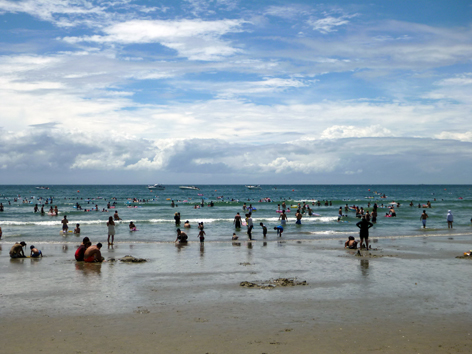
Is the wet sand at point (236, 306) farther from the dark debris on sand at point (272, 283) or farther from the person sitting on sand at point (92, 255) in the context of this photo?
the person sitting on sand at point (92, 255)

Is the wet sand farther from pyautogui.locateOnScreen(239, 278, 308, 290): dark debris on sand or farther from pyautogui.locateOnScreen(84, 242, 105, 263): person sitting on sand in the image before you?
pyautogui.locateOnScreen(84, 242, 105, 263): person sitting on sand

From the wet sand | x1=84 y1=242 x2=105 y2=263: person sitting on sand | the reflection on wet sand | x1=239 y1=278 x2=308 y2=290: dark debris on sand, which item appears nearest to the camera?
the wet sand

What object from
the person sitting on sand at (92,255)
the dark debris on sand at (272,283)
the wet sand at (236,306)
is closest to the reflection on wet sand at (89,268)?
the wet sand at (236,306)

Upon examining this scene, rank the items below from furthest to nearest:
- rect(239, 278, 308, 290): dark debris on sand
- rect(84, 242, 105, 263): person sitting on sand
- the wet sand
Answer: rect(84, 242, 105, 263): person sitting on sand < rect(239, 278, 308, 290): dark debris on sand < the wet sand

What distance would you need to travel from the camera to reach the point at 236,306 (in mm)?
12508

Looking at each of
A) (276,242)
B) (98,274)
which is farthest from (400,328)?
(276,242)

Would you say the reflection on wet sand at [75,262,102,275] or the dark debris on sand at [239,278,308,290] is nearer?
the dark debris on sand at [239,278,308,290]

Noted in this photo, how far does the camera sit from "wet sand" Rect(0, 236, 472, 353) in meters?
9.57

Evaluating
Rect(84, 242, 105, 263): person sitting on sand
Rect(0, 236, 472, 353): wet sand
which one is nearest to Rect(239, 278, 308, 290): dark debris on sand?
Rect(0, 236, 472, 353): wet sand

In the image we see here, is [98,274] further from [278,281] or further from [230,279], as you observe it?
[278,281]

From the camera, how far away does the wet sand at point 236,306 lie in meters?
9.57

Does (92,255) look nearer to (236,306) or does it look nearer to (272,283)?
(272,283)

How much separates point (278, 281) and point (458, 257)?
1111cm

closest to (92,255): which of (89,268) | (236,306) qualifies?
(89,268)
